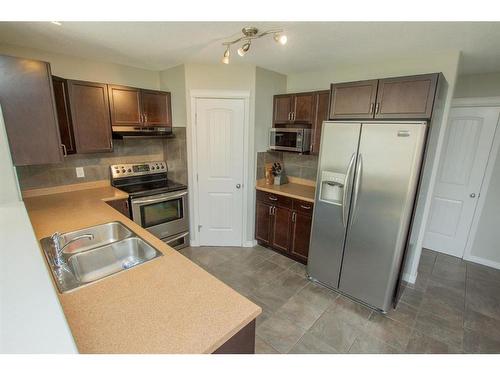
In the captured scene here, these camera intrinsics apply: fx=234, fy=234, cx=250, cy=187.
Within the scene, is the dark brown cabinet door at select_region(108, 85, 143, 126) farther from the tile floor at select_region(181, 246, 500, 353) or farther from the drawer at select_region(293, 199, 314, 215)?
the drawer at select_region(293, 199, 314, 215)

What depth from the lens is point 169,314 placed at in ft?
3.12

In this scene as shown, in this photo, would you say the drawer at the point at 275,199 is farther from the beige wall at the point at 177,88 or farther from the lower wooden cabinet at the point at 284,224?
the beige wall at the point at 177,88

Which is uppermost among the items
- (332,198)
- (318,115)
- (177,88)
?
(177,88)

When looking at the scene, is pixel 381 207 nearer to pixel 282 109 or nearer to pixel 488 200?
pixel 282 109

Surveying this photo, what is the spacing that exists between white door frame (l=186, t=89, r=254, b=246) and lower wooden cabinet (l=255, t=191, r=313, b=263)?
0.65 feet

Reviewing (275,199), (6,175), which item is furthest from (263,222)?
(6,175)

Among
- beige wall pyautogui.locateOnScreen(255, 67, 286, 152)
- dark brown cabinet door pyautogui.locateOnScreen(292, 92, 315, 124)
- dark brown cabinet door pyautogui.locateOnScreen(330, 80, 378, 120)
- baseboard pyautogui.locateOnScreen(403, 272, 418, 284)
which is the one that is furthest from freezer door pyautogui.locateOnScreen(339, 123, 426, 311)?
beige wall pyautogui.locateOnScreen(255, 67, 286, 152)

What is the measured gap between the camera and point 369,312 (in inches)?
86.2

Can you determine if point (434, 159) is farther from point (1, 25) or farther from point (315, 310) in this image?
point (1, 25)

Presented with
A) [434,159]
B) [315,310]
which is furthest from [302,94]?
[315,310]

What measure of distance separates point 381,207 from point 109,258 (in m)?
2.15

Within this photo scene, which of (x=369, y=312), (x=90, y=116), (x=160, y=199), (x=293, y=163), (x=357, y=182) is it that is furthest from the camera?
(x=293, y=163)

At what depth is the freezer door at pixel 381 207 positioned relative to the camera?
1.85 m

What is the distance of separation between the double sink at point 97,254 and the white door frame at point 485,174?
3.76 m
